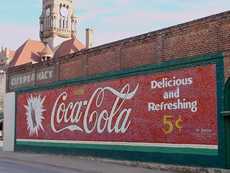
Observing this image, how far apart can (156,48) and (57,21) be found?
101 meters

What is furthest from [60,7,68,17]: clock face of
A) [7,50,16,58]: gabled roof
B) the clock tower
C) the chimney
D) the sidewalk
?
the sidewalk

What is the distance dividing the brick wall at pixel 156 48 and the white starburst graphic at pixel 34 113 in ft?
8.51

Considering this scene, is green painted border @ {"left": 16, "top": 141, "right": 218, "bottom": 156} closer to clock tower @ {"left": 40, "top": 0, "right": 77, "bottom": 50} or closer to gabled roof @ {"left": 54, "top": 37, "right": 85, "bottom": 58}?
gabled roof @ {"left": 54, "top": 37, "right": 85, "bottom": 58}

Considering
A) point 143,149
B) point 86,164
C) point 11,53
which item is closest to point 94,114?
point 86,164

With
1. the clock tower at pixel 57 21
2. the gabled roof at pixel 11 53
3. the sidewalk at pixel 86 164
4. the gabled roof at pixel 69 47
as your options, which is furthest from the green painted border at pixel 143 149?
the clock tower at pixel 57 21

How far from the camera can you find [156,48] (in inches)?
784

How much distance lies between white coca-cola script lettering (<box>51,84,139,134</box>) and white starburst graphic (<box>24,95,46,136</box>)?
1.52 meters

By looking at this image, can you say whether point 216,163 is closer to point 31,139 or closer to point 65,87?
point 65,87

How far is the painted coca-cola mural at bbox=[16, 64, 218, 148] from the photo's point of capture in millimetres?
17406

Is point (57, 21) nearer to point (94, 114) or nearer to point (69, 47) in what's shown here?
point (69, 47)

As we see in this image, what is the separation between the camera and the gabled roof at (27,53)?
8844cm

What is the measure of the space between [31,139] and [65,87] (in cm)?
504

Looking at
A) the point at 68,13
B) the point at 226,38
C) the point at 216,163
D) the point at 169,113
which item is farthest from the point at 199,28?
the point at 68,13

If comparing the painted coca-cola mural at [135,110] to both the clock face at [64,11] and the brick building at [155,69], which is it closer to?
the brick building at [155,69]
